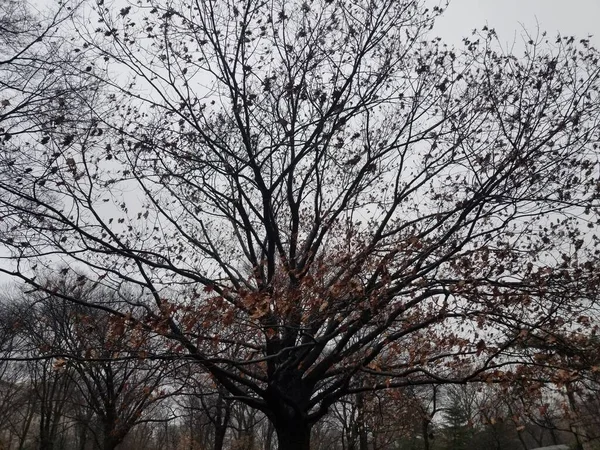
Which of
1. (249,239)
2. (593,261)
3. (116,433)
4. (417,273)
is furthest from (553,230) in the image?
(116,433)

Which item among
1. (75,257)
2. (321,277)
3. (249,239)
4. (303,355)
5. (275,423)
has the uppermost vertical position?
(249,239)

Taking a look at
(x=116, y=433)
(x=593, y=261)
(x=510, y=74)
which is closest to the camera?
(x=593, y=261)

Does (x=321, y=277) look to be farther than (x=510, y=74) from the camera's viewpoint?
No

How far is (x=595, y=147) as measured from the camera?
7699 millimetres

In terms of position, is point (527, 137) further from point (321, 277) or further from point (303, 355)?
point (303, 355)

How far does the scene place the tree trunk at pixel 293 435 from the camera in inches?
296

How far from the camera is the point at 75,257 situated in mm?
7406

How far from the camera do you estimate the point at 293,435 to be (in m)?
7.57

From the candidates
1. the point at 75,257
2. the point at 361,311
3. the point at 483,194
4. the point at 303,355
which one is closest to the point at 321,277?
the point at 361,311

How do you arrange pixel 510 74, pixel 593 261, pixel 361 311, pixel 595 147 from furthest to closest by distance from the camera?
pixel 510 74 < pixel 595 147 < pixel 593 261 < pixel 361 311

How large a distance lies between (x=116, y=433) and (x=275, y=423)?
7971mm

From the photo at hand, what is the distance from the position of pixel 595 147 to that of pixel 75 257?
8.28 meters

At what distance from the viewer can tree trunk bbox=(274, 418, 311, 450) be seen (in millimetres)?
7527

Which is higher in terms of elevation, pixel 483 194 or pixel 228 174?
pixel 228 174
